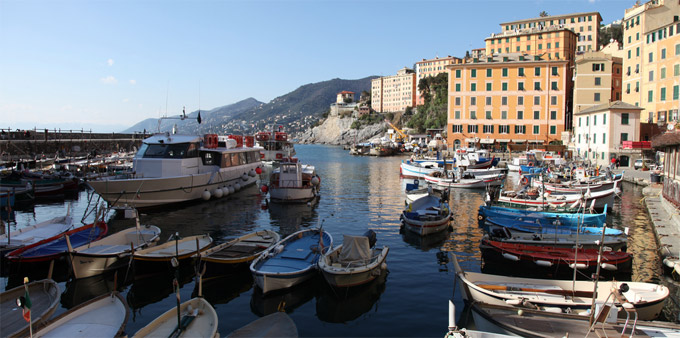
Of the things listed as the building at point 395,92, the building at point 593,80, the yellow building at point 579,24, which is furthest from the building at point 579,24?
the building at point 395,92

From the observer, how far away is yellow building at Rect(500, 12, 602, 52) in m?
93.9

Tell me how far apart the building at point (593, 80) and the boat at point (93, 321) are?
67.9 metres

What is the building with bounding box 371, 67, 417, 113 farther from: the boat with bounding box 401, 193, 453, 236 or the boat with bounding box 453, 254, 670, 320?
the boat with bounding box 453, 254, 670, 320

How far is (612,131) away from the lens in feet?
157

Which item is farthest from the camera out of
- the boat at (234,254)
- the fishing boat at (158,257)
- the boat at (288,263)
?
the fishing boat at (158,257)

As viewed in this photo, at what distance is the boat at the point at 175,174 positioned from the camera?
26844 millimetres

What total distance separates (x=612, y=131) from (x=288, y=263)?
47252mm

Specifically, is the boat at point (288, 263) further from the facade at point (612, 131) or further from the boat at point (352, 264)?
the facade at point (612, 131)

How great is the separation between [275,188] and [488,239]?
17.8 meters

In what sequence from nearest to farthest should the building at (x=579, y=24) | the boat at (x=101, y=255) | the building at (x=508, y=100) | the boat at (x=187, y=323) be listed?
the boat at (x=187, y=323), the boat at (x=101, y=255), the building at (x=508, y=100), the building at (x=579, y=24)

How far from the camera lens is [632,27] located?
54812mm

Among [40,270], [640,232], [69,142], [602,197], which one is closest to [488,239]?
[640,232]

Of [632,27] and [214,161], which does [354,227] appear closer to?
[214,161]

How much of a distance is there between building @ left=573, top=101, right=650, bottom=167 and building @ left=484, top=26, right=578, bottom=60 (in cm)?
3187
